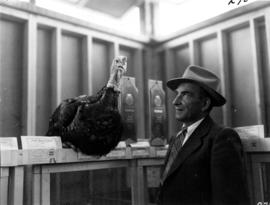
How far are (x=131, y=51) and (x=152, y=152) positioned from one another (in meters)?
0.80

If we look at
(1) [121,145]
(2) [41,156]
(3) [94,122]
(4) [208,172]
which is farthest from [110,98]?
(4) [208,172]

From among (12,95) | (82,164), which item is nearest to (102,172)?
(82,164)

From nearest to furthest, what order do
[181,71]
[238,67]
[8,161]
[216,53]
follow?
[8,161]
[238,67]
[216,53]
[181,71]

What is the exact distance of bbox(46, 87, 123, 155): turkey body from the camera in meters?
1.33

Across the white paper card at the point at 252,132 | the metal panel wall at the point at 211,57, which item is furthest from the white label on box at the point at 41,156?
the metal panel wall at the point at 211,57

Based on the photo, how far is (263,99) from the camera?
1693 mm

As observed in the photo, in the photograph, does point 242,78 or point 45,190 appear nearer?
point 45,190

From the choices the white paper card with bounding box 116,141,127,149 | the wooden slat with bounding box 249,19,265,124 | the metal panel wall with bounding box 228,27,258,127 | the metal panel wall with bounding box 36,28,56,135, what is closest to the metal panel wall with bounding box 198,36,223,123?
the metal panel wall with bounding box 228,27,258,127

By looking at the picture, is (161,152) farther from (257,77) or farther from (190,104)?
(257,77)

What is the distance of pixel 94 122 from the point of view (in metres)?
1.33

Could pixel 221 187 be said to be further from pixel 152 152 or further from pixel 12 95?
pixel 12 95

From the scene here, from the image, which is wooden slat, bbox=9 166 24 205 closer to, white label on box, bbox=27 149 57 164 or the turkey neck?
white label on box, bbox=27 149 57 164

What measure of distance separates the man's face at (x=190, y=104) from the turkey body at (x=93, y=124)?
0.89 ft

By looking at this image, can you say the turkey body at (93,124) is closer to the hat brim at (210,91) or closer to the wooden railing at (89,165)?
the wooden railing at (89,165)
